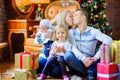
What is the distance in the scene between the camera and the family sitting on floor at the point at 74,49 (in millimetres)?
3268

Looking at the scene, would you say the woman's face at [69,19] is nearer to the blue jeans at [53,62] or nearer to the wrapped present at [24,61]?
the blue jeans at [53,62]

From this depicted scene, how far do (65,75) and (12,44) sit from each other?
10.3 feet

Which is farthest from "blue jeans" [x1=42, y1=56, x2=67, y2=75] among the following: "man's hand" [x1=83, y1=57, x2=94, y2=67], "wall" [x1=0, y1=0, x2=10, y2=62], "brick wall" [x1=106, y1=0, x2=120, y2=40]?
"brick wall" [x1=106, y1=0, x2=120, y2=40]

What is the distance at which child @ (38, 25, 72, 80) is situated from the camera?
3.34 metres

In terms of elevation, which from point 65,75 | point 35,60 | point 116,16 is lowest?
point 65,75

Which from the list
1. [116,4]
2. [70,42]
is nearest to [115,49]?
[70,42]

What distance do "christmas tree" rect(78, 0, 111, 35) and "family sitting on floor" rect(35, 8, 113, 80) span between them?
57.2 inches

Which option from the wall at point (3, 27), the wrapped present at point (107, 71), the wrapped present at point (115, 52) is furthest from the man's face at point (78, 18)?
the wall at point (3, 27)

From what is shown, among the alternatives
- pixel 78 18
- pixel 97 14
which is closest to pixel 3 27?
pixel 97 14

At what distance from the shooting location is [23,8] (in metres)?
6.04

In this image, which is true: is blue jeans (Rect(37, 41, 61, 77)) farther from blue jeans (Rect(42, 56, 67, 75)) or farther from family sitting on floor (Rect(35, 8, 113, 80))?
blue jeans (Rect(42, 56, 67, 75))

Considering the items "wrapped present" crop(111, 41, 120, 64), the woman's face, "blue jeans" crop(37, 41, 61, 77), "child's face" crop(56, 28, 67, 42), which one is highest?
the woman's face

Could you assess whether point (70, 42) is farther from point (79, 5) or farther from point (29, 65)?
point (79, 5)

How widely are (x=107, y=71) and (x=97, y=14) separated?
2263 mm
